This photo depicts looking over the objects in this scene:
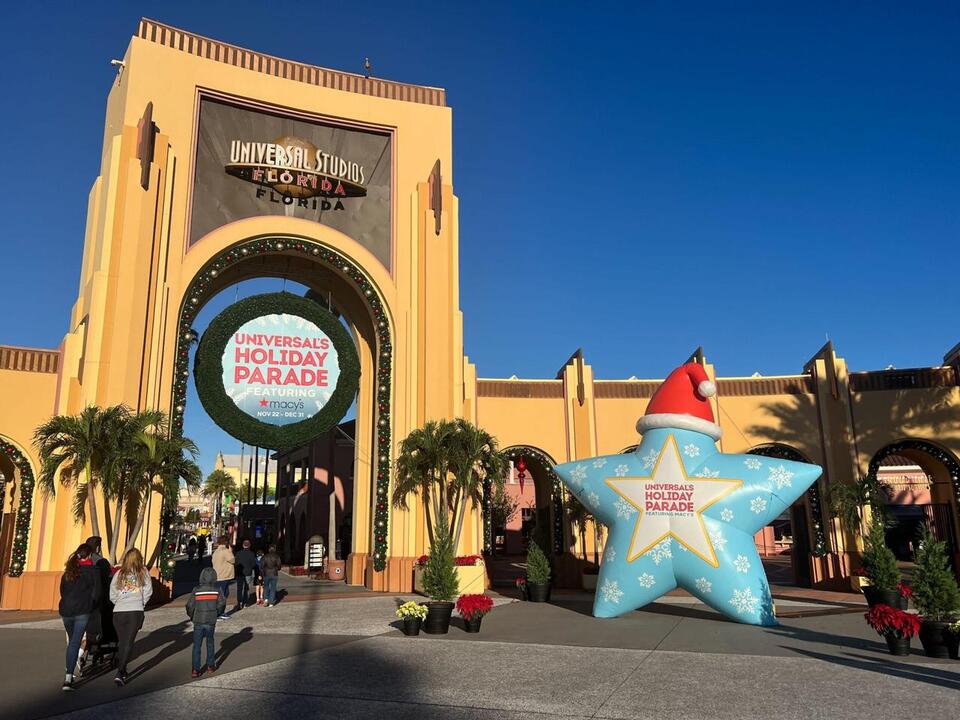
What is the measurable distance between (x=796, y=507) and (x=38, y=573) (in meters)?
24.8

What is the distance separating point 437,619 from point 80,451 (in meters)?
9.79

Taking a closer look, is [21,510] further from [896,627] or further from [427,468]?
[896,627]

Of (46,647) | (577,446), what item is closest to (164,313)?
(46,647)

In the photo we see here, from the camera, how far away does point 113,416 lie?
17938mm

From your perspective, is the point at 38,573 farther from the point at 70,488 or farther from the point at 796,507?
the point at 796,507

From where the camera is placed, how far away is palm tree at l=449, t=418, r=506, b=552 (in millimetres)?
22125

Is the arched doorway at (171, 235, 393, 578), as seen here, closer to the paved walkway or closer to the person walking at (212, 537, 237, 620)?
the person walking at (212, 537, 237, 620)

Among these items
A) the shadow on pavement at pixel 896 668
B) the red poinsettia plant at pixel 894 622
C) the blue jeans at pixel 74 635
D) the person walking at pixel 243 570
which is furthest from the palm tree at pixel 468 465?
the blue jeans at pixel 74 635

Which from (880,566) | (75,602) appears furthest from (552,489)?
(75,602)

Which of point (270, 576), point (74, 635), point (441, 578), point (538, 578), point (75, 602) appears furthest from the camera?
point (538, 578)

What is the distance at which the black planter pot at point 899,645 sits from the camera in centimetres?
1118

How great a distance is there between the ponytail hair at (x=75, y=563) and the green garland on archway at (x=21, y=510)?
34.4 ft

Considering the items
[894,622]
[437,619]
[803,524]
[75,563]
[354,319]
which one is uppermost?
[354,319]

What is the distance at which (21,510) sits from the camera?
61.2 ft
